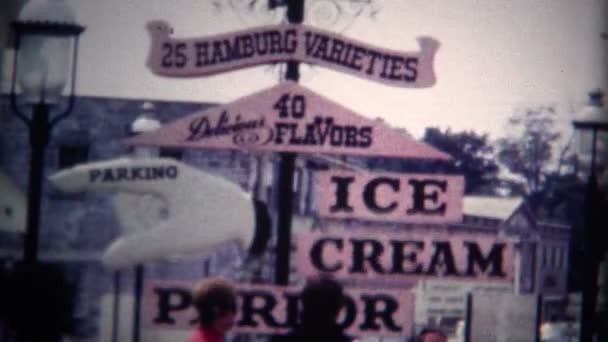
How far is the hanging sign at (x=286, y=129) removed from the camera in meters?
5.90

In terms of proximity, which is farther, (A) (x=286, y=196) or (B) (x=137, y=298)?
(B) (x=137, y=298)

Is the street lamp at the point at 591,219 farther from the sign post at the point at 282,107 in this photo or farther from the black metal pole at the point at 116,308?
the black metal pole at the point at 116,308

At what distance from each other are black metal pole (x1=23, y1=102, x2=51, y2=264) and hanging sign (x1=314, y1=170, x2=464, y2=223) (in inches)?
67.9

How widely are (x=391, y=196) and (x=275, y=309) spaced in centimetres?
105

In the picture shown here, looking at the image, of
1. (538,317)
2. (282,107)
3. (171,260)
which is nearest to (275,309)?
(171,260)

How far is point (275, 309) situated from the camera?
5980 mm

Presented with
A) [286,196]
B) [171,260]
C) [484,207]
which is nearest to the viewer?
[286,196]

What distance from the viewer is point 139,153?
19.5 ft

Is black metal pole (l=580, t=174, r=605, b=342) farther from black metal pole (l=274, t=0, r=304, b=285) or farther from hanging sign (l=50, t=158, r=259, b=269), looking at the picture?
hanging sign (l=50, t=158, r=259, b=269)

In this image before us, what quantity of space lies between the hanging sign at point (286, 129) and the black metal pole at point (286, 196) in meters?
0.08

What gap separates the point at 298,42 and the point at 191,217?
1.31m

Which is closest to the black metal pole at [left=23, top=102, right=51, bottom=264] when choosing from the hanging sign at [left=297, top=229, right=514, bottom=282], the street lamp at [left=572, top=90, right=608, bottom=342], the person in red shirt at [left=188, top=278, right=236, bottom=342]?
the hanging sign at [left=297, top=229, right=514, bottom=282]

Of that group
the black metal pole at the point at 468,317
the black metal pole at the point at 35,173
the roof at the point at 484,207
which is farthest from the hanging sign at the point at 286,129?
the black metal pole at the point at 468,317

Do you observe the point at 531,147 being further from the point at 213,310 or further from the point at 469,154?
the point at 213,310
